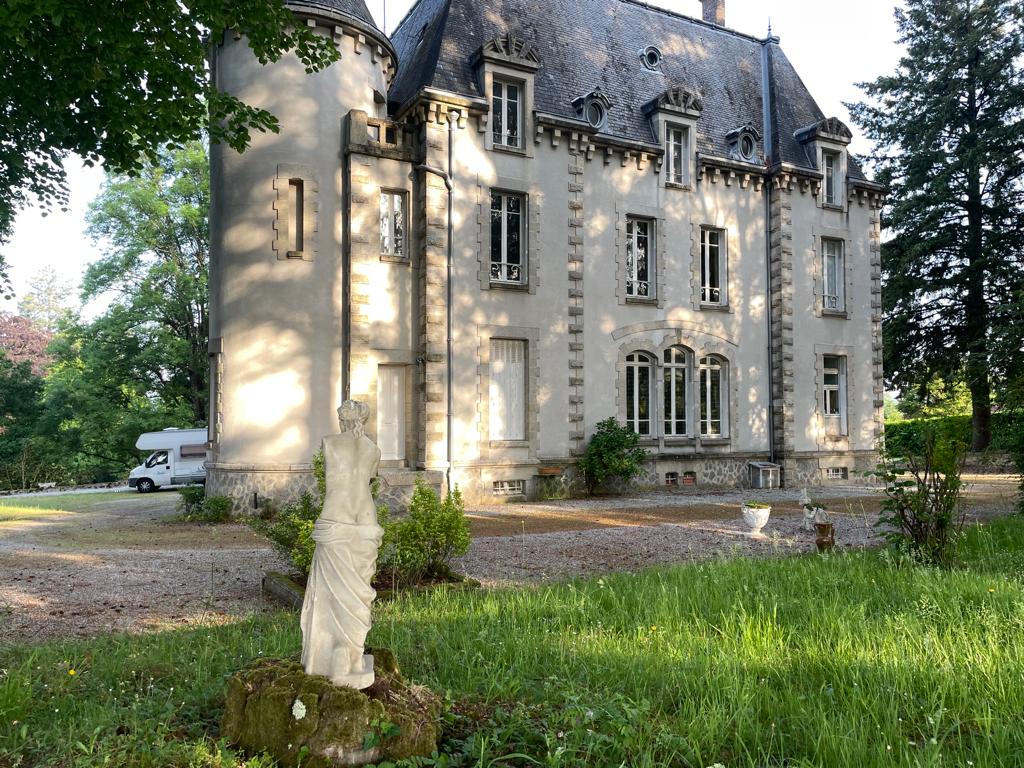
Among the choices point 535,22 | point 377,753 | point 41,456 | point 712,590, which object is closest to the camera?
point 377,753

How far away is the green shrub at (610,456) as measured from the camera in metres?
16.7

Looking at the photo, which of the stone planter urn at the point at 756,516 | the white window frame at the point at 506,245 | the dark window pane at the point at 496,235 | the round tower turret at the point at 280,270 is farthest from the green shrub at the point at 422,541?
the dark window pane at the point at 496,235

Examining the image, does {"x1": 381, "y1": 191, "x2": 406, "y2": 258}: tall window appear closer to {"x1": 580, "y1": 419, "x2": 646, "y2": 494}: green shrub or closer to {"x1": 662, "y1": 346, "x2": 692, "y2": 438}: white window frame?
{"x1": 580, "y1": 419, "x2": 646, "y2": 494}: green shrub

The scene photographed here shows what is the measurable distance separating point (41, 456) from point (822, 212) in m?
31.1

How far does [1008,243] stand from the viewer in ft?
87.8

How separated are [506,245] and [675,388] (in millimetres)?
5960

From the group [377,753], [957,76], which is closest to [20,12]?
[377,753]

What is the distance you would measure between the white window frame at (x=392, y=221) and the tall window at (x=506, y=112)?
103 inches

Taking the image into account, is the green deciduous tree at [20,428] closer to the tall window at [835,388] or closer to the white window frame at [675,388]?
the white window frame at [675,388]

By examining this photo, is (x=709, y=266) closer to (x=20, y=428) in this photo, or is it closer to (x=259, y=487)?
(x=259, y=487)

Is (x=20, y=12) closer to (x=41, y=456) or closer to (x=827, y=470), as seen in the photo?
(x=827, y=470)

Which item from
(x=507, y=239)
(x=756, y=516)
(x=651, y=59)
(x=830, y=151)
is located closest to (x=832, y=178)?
(x=830, y=151)

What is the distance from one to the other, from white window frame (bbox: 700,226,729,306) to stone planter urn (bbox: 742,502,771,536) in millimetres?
9877

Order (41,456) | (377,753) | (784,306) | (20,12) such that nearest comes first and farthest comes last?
1. (377,753)
2. (20,12)
3. (784,306)
4. (41,456)
